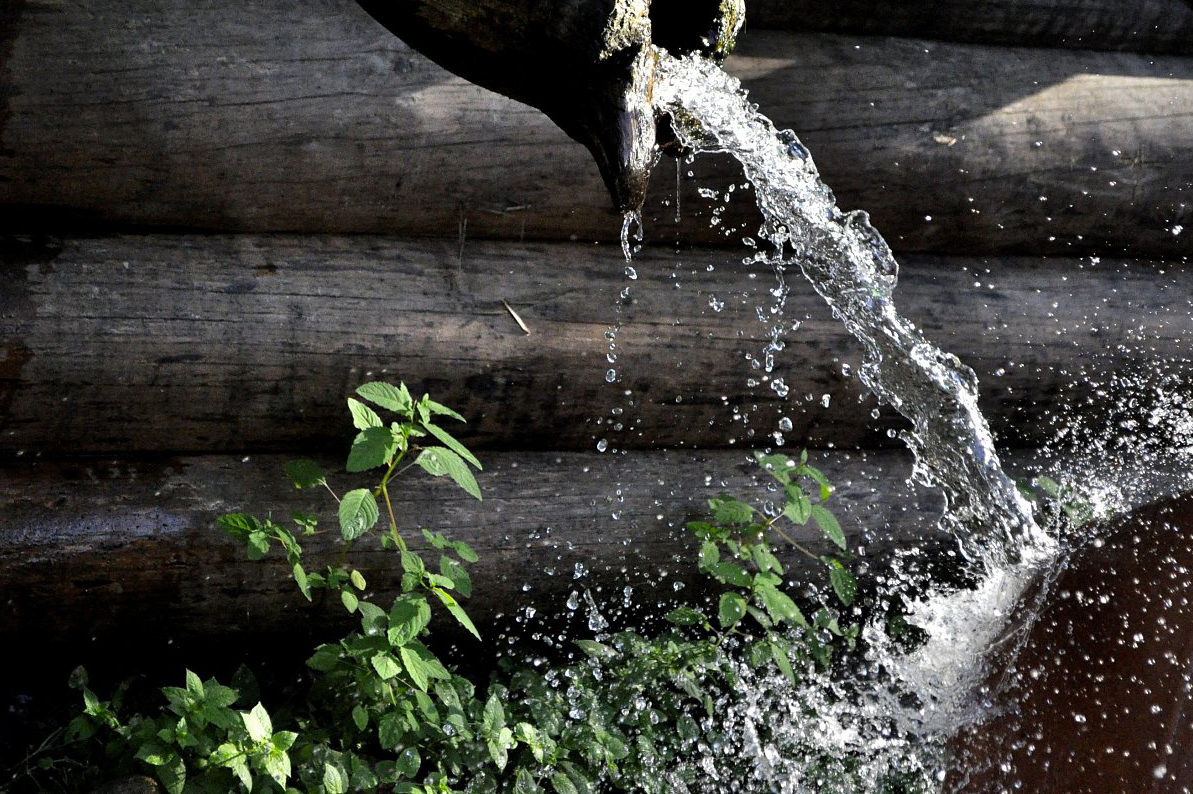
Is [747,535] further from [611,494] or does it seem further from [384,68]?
[384,68]

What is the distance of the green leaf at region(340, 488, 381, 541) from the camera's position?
1991mm

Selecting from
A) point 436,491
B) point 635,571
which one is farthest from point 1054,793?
point 436,491

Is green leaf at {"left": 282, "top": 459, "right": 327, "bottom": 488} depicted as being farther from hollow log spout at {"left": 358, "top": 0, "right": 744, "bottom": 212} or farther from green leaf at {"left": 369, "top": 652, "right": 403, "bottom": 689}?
hollow log spout at {"left": 358, "top": 0, "right": 744, "bottom": 212}

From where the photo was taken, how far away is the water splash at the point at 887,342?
2568mm

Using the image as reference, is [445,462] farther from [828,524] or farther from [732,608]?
[828,524]

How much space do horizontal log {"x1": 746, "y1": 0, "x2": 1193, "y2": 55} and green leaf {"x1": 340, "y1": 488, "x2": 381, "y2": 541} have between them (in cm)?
152

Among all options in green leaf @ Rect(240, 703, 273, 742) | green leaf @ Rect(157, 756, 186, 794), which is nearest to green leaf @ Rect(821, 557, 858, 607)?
green leaf @ Rect(240, 703, 273, 742)

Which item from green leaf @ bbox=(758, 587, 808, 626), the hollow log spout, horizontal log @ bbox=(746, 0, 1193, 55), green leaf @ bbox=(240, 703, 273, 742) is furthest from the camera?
horizontal log @ bbox=(746, 0, 1193, 55)

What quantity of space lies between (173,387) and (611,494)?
972 millimetres

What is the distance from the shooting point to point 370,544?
2.46 m

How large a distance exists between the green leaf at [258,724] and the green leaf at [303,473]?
1.50 feet

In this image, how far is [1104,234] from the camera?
10.5ft

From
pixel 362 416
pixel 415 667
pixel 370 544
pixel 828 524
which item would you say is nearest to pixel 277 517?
pixel 370 544

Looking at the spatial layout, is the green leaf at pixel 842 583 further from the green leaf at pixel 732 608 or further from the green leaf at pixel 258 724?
the green leaf at pixel 258 724
